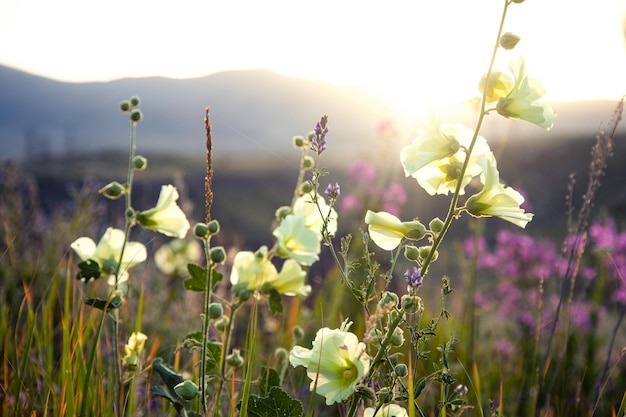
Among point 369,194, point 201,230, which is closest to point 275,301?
point 201,230

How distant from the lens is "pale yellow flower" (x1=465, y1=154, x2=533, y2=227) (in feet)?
3.79

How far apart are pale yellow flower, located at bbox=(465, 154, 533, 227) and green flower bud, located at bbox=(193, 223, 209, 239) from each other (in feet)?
1.61

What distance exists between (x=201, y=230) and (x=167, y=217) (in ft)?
1.30

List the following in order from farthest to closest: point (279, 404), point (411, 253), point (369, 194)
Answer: point (369, 194) → point (279, 404) → point (411, 253)

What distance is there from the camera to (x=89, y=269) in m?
1.51

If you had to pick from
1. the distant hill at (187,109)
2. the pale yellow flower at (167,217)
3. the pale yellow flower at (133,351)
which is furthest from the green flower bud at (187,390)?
the distant hill at (187,109)

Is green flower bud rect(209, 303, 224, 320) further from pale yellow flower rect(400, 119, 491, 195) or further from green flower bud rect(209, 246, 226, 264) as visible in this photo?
pale yellow flower rect(400, 119, 491, 195)

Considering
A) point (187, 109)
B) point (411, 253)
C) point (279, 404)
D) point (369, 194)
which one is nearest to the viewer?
point (411, 253)

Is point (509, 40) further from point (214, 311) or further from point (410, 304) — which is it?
point (214, 311)

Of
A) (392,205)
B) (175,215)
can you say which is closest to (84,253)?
(175,215)

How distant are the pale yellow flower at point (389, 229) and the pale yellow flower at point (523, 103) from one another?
0.27m

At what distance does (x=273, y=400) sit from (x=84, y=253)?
2.10 ft

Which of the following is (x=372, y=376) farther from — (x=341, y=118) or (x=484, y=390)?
(x=341, y=118)

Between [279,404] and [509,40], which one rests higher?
[509,40]
